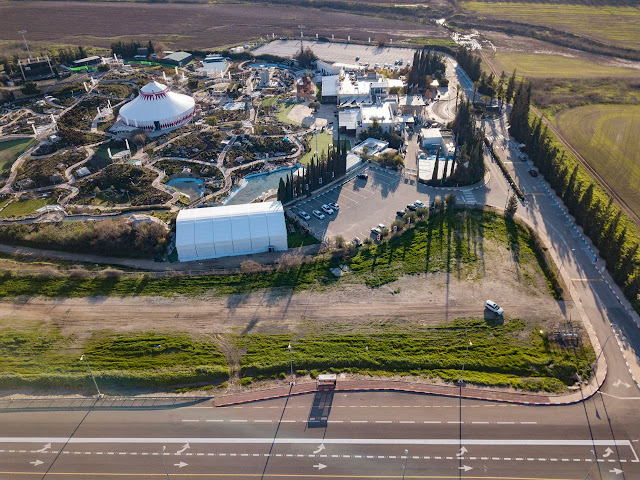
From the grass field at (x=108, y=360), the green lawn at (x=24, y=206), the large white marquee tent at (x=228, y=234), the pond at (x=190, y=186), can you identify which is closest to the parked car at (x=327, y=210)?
the large white marquee tent at (x=228, y=234)

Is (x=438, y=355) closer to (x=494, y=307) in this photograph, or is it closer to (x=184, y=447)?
(x=494, y=307)

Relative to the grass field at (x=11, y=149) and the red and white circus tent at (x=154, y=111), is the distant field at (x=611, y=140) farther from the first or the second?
the grass field at (x=11, y=149)

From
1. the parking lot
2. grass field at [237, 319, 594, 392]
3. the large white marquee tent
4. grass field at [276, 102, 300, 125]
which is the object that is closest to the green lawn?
the large white marquee tent

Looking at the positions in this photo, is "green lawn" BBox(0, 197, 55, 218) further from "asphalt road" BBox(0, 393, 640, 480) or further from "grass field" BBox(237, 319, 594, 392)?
"grass field" BBox(237, 319, 594, 392)

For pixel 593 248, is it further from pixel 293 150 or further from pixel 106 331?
pixel 106 331

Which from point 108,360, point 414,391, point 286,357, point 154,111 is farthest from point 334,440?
point 154,111

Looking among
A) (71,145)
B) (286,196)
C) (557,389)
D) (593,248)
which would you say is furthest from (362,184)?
(71,145)
